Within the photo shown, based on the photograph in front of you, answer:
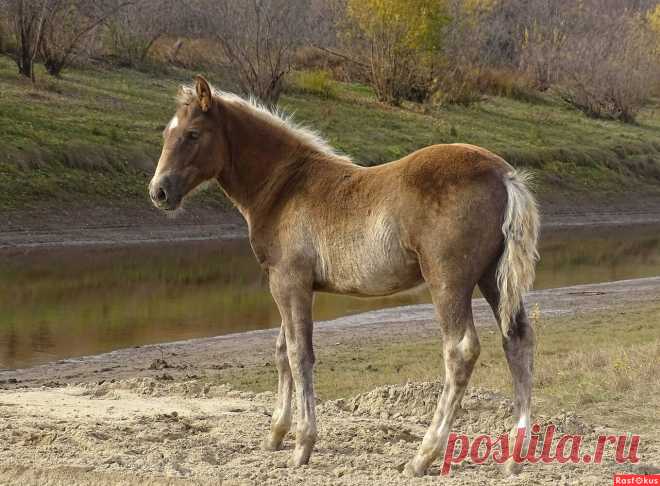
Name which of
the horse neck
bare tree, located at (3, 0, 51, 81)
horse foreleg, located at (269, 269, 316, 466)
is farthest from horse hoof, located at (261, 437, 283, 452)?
bare tree, located at (3, 0, 51, 81)

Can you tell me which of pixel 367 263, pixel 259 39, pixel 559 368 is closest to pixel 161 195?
pixel 367 263

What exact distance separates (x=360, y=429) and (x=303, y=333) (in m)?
1.21

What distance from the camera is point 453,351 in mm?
6516

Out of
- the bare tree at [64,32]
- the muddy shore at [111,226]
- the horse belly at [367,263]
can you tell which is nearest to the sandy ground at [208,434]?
the horse belly at [367,263]

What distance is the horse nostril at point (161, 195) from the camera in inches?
281

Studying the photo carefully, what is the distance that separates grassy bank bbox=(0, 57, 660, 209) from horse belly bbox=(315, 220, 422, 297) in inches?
581

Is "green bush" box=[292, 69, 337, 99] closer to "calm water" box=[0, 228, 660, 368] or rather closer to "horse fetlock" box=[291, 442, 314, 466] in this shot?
"calm water" box=[0, 228, 660, 368]

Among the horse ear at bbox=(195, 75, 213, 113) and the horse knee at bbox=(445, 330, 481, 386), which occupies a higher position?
the horse ear at bbox=(195, 75, 213, 113)

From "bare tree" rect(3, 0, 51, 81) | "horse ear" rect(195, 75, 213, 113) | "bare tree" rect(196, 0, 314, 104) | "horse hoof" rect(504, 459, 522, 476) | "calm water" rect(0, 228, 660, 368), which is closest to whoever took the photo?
"horse hoof" rect(504, 459, 522, 476)

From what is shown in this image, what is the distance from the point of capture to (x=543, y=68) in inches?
1820

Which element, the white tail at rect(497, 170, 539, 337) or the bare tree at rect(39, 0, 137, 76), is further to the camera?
the bare tree at rect(39, 0, 137, 76)

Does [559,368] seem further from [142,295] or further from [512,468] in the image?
[142,295]

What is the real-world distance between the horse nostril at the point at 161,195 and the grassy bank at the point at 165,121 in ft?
46.5

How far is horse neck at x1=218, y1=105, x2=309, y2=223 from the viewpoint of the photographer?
24.2 ft
